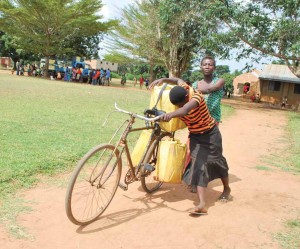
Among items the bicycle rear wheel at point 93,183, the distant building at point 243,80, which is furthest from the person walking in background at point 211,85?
the distant building at point 243,80

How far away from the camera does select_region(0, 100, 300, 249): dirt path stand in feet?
10.7

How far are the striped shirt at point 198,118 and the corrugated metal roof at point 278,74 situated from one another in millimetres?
30486

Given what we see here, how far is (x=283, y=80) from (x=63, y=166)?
30364mm

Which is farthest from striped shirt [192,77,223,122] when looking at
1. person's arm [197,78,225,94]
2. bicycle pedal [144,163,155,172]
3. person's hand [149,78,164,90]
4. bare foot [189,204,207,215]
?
bare foot [189,204,207,215]

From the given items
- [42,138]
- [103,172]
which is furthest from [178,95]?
[42,138]

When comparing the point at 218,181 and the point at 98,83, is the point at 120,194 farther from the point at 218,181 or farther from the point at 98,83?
the point at 98,83

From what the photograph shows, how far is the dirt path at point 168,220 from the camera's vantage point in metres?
3.27

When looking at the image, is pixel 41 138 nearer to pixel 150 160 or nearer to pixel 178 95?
pixel 150 160

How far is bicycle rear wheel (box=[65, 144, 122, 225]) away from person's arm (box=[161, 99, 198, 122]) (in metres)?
0.64

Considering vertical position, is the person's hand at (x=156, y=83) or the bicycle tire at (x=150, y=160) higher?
the person's hand at (x=156, y=83)

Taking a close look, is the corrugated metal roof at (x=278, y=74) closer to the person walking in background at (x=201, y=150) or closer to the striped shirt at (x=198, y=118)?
the person walking in background at (x=201, y=150)

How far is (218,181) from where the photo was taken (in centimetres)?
547

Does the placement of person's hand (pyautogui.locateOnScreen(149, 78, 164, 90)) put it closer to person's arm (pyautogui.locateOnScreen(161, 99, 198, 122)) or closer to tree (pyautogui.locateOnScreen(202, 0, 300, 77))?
person's arm (pyautogui.locateOnScreen(161, 99, 198, 122))

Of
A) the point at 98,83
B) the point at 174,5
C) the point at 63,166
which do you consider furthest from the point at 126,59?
the point at 63,166
